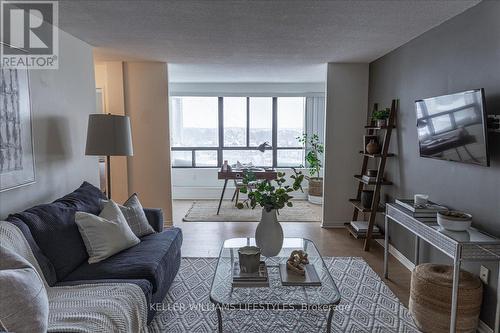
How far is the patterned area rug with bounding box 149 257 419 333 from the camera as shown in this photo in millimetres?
2262

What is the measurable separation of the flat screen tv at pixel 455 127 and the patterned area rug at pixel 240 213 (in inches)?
103

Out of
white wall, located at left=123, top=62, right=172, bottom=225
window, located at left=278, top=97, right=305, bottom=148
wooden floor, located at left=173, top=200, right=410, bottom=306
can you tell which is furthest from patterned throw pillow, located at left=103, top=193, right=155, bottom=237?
window, located at left=278, top=97, right=305, bottom=148

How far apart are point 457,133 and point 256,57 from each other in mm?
2476

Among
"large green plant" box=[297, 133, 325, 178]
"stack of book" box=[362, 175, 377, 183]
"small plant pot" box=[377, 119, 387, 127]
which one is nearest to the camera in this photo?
"small plant pot" box=[377, 119, 387, 127]

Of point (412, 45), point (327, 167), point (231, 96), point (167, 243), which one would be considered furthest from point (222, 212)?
point (412, 45)

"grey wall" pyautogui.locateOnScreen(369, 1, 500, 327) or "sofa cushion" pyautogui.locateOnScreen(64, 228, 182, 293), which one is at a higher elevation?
"grey wall" pyautogui.locateOnScreen(369, 1, 500, 327)

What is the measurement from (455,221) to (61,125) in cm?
325

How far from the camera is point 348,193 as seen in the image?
455 cm

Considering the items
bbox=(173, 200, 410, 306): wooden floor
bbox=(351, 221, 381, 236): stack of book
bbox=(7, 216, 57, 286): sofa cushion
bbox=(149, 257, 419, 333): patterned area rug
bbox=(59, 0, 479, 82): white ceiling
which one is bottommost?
bbox=(149, 257, 419, 333): patterned area rug

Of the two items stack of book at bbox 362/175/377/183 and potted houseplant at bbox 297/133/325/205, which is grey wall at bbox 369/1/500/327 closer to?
stack of book at bbox 362/175/377/183

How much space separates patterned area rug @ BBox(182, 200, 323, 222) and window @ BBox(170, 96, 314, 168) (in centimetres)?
114

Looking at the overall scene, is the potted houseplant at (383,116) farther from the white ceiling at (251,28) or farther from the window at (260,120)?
the window at (260,120)

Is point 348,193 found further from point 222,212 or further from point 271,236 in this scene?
point 271,236

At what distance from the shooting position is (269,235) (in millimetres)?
2355
